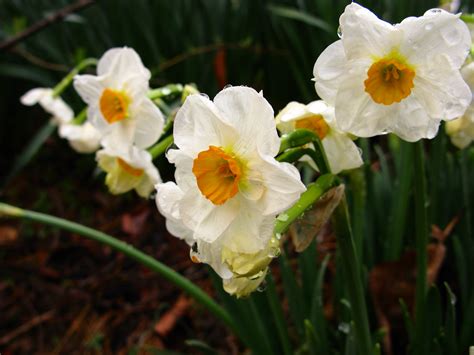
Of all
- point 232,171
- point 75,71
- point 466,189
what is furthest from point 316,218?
point 75,71

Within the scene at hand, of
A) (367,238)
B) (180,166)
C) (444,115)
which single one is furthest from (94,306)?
(444,115)

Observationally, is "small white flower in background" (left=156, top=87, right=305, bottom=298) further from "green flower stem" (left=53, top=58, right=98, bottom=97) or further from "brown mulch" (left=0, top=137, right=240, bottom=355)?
"brown mulch" (left=0, top=137, right=240, bottom=355)

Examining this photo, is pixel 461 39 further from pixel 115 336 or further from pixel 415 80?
pixel 115 336

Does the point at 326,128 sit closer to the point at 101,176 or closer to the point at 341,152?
the point at 341,152

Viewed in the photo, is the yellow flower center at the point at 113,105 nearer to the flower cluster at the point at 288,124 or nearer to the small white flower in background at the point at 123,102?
the small white flower in background at the point at 123,102

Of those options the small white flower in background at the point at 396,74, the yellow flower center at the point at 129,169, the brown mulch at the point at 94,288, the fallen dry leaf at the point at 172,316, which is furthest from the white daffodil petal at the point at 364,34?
the fallen dry leaf at the point at 172,316
